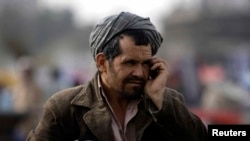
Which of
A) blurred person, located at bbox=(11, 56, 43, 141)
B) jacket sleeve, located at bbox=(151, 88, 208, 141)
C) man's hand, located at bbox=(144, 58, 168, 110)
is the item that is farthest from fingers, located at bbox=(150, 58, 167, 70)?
blurred person, located at bbox=(11, 56, 43, 141)

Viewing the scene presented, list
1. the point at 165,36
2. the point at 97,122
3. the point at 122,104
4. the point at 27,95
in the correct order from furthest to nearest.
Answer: the point at 165,36, the point at 27,95, the point at 122,104, the point at 97,122

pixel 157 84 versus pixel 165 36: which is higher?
pixel 157 84

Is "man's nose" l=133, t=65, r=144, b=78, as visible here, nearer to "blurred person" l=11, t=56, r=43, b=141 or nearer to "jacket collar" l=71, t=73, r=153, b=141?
"jacket collar" l=71, t=73, r=153, b=141

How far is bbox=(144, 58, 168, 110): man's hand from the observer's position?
424cm

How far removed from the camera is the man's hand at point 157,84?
13.9ft

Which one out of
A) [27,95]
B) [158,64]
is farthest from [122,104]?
[27,95]

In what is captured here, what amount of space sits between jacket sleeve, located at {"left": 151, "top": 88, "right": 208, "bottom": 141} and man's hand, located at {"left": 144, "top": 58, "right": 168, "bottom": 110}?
0.03 metres

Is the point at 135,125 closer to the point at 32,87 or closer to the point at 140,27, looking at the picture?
the point at 140,27

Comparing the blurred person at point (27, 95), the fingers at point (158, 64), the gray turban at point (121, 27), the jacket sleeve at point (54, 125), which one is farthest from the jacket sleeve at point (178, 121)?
the blurred person at point (27, 95)

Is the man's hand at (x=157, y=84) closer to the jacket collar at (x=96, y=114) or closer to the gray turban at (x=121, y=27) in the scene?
the gray turban at (x=121, y=27)

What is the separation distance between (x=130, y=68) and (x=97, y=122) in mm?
265

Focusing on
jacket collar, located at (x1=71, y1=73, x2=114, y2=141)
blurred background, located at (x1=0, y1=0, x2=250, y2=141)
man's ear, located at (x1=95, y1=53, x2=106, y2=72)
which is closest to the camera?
jacket collar, located at (x1=71, y1=73, x2=114, y2=141)

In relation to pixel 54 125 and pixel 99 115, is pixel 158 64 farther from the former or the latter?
pixel 54 125

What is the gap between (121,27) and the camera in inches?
165
